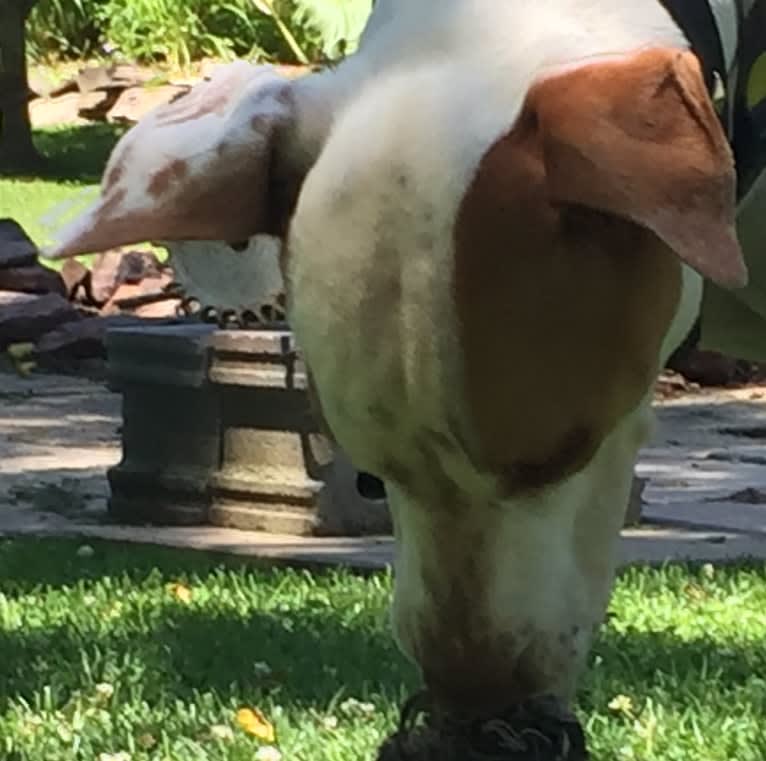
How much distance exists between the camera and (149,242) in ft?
8.34

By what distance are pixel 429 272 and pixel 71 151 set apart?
20.9m

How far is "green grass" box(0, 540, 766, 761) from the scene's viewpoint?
175 inches

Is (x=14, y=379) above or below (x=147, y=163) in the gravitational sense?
below

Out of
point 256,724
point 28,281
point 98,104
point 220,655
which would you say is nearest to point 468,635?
point 256,724

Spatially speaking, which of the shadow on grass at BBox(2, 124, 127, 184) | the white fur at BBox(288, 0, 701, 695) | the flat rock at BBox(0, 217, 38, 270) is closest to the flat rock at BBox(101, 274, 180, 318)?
the flat rock at BBox(0, 217, 38, 270)

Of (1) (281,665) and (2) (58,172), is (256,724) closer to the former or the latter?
(1) (281,665)

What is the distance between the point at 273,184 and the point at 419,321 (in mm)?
260

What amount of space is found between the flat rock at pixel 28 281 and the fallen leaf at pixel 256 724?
8510mm

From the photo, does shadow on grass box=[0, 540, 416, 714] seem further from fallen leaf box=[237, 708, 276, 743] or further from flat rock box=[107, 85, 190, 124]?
flat rock box=[107, 85, 190, 124]

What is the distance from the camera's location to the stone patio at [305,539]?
278 inches

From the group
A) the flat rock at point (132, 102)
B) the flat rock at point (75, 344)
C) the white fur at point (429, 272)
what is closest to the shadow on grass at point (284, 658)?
the white fur at point (429, 272)

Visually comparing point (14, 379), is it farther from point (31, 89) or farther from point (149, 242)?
point (31, 89)

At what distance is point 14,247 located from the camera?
13.2 meters

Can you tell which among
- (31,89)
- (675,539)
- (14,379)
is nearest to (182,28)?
(31,89)
